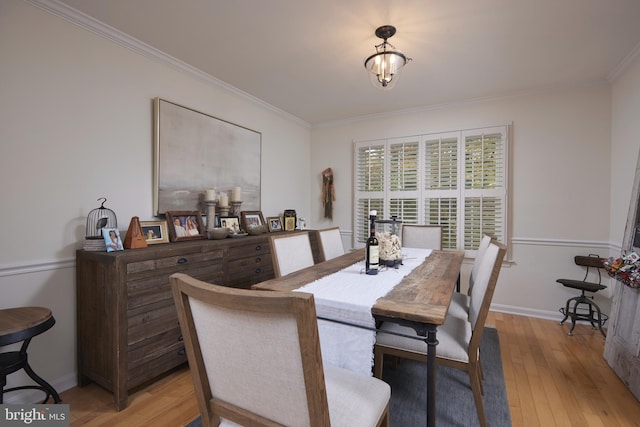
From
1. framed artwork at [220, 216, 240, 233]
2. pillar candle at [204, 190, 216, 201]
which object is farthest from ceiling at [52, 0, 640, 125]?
framed artwork at [220, 216, 240, 233]

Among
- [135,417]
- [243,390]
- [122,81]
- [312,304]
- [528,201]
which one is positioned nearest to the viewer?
[312,304]

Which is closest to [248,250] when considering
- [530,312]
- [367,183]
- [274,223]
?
[274,223]

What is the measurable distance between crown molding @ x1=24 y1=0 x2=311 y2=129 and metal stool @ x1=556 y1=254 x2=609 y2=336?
13.2 feet

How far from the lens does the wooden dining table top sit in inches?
47.6

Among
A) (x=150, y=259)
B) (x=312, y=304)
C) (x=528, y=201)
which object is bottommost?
(x=150, y=259)

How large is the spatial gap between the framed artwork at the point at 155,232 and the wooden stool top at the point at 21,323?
748 mm

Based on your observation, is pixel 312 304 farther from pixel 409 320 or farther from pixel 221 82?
pixel 221 82

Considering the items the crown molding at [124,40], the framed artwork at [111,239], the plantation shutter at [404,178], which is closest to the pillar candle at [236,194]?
the crown molding at [124,40]

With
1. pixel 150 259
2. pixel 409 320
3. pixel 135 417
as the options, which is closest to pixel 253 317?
pixel 409 320

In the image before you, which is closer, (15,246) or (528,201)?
(15,246)

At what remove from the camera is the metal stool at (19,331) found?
1408 mm

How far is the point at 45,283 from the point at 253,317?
2.00m

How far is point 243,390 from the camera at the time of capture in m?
0.83

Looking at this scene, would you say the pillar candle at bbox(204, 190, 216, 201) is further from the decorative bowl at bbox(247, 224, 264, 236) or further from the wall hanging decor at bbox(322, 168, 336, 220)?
the wall hanging decor at bbox(322, 168, 336, 220)
